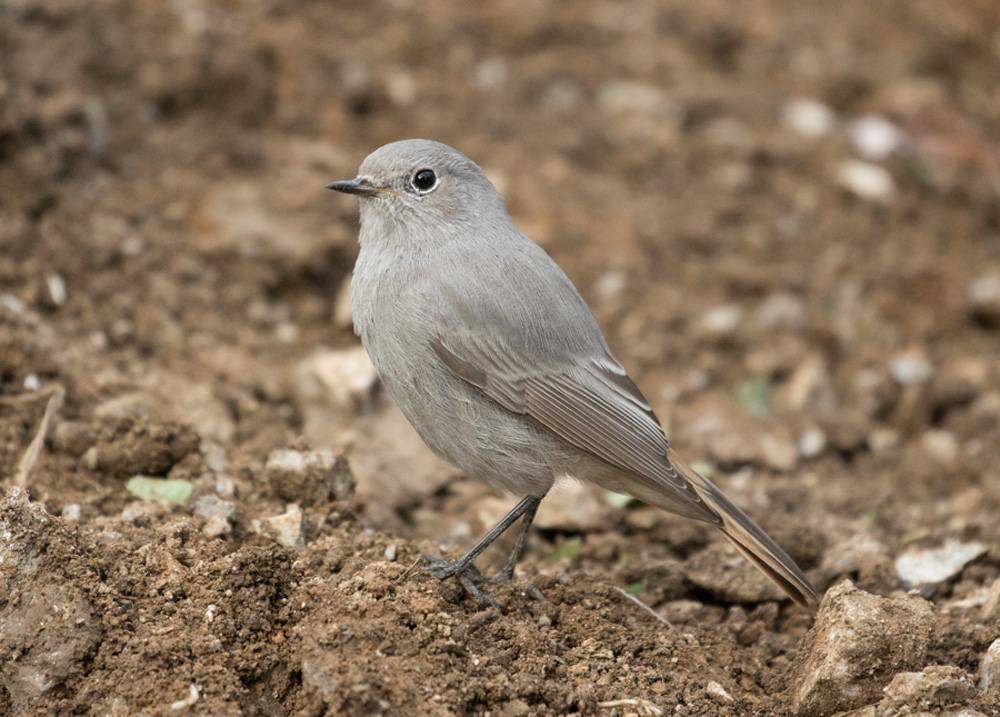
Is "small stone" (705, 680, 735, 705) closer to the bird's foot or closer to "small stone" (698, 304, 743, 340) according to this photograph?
the bird's foot

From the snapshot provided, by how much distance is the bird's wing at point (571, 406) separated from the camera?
4.42 meters

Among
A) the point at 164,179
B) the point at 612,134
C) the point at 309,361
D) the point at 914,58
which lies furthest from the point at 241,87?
the point at 914,58

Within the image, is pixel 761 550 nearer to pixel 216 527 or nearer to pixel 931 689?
pixel 931 689

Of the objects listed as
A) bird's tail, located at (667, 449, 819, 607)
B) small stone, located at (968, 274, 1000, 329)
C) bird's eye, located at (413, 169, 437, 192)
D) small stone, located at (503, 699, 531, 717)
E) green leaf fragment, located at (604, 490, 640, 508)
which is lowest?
small stone, located at (503, 699, 531, 717)

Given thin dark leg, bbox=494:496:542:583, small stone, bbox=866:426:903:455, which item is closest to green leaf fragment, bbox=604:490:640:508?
thin dark leg, bbox=494:496:542:583

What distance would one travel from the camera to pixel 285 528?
14.1 ft

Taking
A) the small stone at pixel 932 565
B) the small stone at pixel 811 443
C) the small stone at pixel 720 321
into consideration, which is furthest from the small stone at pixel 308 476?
the small stone at pixel 720 321

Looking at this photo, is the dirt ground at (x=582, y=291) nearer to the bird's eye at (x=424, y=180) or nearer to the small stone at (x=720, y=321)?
the small stone at (x=720, y=321)

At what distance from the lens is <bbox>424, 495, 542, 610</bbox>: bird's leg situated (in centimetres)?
412

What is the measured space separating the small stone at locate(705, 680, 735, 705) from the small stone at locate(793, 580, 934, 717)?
25 centimetres

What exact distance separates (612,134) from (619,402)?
434 cm

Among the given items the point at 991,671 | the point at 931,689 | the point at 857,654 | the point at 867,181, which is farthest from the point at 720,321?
the point at 931,689

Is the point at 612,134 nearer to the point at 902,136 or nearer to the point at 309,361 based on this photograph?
the point at 902,136

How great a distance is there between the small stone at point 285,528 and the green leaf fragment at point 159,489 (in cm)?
40
